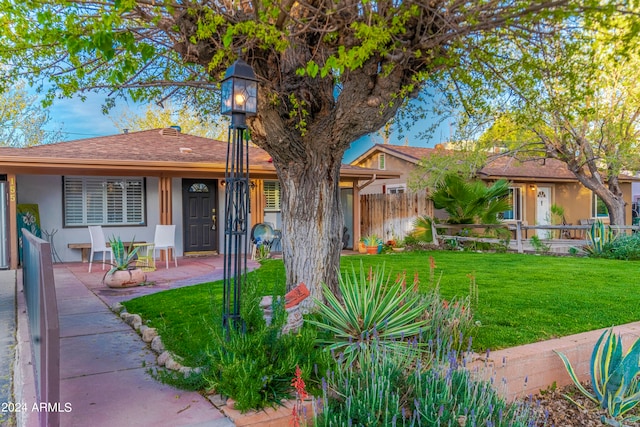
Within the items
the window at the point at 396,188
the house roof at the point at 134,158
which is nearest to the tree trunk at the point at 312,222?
the house roof at the point at 134,158

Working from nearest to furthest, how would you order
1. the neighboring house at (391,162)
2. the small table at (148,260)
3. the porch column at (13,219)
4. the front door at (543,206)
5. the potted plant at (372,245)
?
the small table at (148,260) → the porch column at (13,219) → the potted plant at (372,245) → the neighboring house at (391,162) → the front door at (543,206)

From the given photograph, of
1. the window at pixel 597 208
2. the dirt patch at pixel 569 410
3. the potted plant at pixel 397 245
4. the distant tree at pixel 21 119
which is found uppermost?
the distant tree at pixel 21 119

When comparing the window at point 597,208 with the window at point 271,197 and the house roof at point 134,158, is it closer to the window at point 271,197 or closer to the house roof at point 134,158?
the house roof at point 134,158

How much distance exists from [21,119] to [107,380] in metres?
25.8

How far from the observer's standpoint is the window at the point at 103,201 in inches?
473

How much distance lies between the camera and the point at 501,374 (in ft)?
12.5

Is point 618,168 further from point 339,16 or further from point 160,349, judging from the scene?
point 160,349

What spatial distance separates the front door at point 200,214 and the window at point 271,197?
154 cm

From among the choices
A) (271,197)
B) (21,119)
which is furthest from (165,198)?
(21,119)

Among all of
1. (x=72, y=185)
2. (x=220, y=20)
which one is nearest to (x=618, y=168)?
(x=220, y=20)

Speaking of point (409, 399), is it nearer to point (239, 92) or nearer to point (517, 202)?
point (239, 92)

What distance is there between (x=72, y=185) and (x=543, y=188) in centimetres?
1756

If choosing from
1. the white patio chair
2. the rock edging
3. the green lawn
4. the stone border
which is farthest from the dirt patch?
the white patio chair

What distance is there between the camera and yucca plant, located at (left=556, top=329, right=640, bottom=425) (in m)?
3.67
